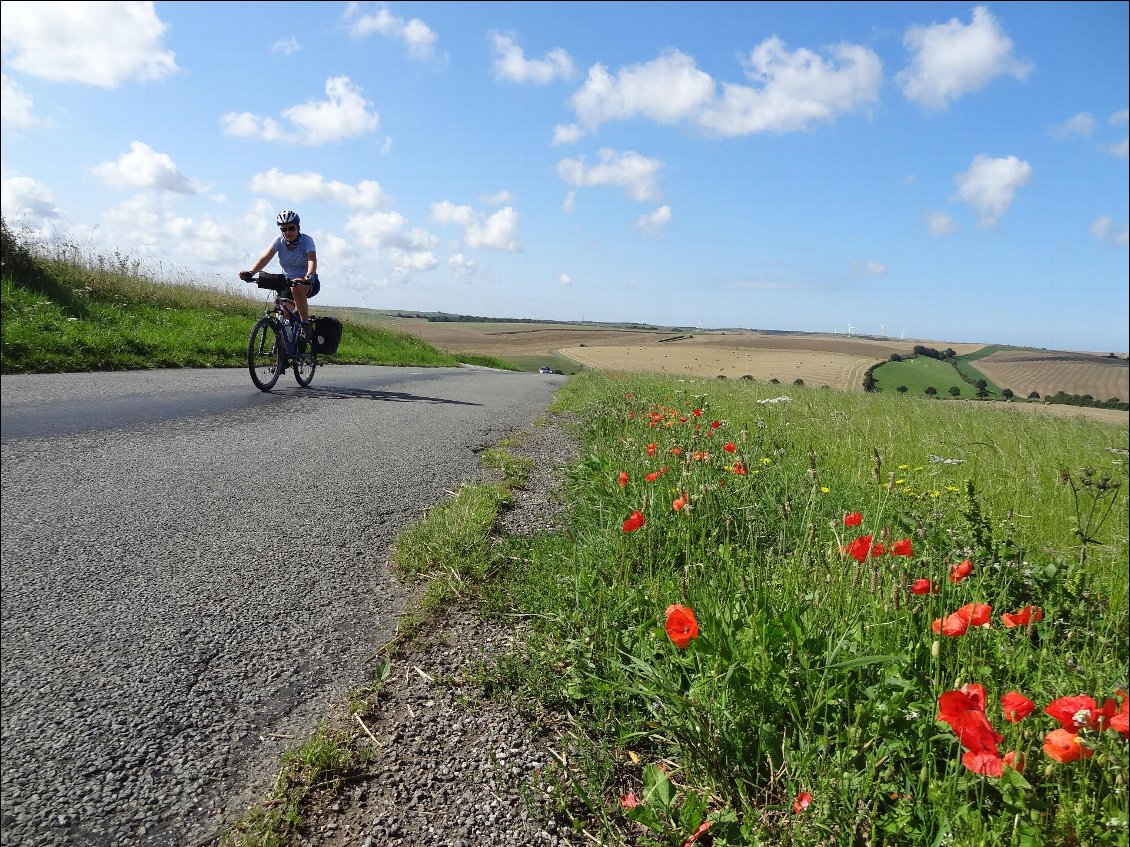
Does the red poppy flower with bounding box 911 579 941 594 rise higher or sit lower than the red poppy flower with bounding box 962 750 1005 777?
higher

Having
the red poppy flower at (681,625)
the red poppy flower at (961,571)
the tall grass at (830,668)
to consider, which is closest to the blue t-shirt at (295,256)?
the tall grass at (830,668)

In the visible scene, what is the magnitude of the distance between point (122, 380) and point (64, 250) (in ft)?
2.12

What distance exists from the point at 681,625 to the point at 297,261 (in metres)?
8.67

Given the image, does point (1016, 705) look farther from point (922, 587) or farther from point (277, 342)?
point (277, 342)

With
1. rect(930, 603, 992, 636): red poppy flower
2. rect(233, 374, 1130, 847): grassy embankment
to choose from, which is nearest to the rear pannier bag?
rect(233, 374, 1130, 847): grassy embankment

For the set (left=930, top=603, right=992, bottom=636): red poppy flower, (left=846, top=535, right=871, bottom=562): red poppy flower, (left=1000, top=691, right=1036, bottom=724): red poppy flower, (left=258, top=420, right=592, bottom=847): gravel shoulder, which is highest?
(left=846, top=535, right=871, bottom=562): red poppy flower

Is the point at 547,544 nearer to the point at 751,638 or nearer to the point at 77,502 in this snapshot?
the point at 751,638


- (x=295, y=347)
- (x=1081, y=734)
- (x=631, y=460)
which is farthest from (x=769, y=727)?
(x=295, y=347)

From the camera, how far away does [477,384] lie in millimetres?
13891

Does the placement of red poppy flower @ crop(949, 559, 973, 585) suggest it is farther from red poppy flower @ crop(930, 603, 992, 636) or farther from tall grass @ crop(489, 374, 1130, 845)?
red poppy flower @ crop(930, 603, 992, 636)

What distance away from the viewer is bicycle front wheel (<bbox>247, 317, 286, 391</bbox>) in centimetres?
725

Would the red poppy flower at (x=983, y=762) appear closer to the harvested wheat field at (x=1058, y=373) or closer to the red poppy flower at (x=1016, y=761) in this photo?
the red poppy flower at (x=1016, y=761)

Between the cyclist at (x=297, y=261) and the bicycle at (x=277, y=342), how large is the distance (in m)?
0.10

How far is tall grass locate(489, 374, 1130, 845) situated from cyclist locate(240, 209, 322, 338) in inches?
248
